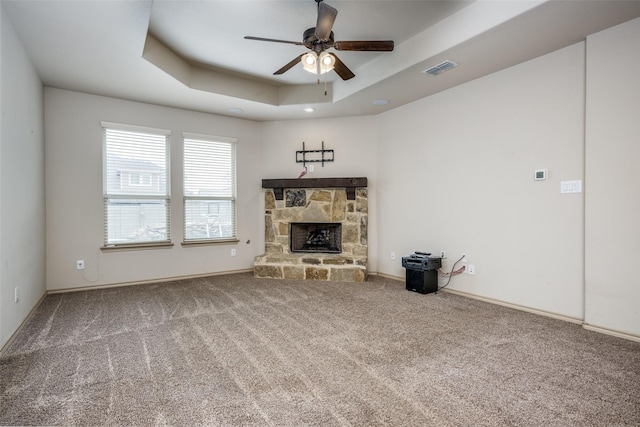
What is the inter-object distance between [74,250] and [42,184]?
0.92 metres

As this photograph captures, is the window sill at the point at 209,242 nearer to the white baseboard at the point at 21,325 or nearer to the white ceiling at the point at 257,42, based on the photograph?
the white baseboard at the point at 21,325

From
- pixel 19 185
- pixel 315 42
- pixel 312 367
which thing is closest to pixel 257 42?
pixel 315 42

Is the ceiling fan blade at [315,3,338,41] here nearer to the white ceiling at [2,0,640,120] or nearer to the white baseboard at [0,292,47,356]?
the white ceiling at [2,0,640,120]

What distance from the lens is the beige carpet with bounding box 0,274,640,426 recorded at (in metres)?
1.71

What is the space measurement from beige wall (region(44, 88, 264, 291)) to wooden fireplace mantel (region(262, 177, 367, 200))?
56.4 inches

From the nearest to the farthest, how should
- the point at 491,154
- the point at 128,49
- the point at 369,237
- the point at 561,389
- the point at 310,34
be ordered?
1. the point at 561,389
2. the point at 310,34
3. the point at 128,49
4. the point at 491,154
5. the point at 369,237

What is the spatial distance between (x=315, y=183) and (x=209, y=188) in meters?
1.76

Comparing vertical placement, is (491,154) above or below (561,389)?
above

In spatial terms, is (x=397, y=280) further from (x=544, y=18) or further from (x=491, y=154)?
(x=544, y=18)

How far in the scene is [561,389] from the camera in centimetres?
193

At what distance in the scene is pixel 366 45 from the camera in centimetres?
274

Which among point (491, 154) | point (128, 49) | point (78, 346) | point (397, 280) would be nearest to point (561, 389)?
point (491, 154)

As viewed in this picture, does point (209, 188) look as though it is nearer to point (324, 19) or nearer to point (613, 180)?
point (324, 19)

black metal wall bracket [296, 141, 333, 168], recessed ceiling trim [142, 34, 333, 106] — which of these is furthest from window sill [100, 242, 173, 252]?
black metal wall bracket [296, 141, 333, 168]
